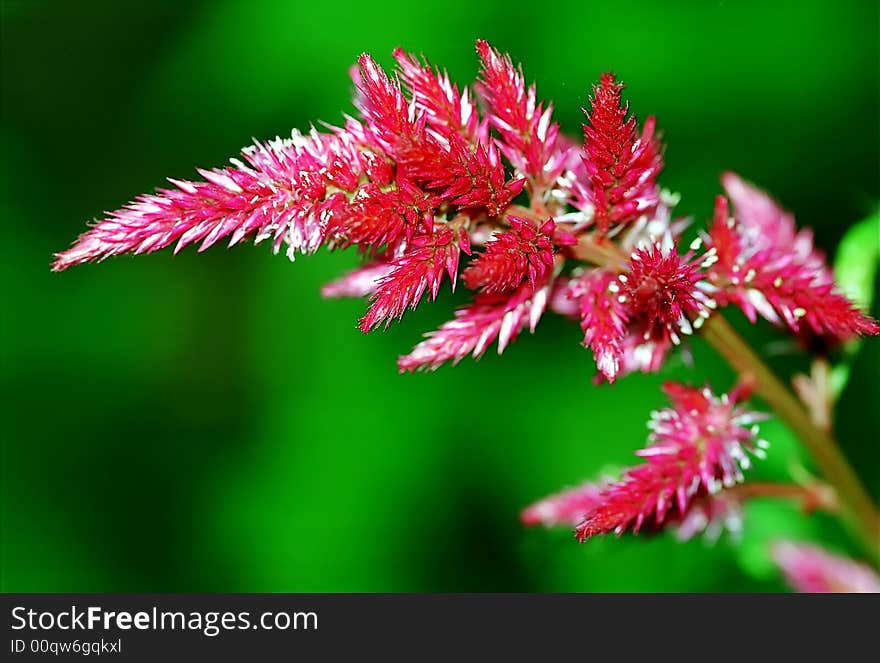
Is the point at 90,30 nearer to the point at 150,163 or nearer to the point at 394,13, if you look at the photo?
the point at 150,163

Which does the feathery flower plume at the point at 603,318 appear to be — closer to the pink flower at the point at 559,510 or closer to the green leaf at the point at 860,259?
the pink flower at the point at 559,510

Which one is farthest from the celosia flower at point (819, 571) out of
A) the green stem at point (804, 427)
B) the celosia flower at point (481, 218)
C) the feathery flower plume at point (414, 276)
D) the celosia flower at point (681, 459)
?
the feathery flower plume at point (414, 276)

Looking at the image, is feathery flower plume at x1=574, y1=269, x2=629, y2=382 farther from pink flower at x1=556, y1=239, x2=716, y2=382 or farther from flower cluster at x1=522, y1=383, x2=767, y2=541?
flower cluster at x1=522, y1=383, x2=767, y2=541

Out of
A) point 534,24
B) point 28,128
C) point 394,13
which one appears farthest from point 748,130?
point 28,128

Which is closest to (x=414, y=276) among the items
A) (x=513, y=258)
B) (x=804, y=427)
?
(x=513, y=258)

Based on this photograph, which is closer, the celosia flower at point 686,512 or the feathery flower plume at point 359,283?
the feathery flower plume at point 359,283
